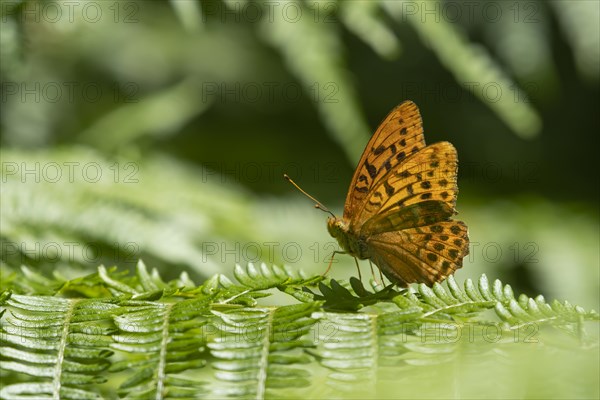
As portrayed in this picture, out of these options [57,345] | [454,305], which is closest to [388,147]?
[454,305]

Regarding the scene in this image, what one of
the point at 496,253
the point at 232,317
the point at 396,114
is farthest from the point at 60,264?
the point at 496,253

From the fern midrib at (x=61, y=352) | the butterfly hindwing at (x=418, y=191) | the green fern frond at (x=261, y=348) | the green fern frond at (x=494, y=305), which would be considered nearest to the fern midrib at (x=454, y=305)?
the green fern frond at (x=494, y=305)

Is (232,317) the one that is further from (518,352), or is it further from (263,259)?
(263,259)

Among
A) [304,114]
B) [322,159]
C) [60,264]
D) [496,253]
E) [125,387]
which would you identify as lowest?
[125,387]

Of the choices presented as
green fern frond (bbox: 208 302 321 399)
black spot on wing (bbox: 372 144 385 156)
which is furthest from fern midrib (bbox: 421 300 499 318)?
black spot on wing (bbox: 372 144 385 156)

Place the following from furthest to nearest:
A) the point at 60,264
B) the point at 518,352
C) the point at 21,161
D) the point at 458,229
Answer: the point at 21,161, the point at 60,264, the point at 458,229, the point at 518,352

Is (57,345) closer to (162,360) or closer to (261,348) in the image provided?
(162,360)

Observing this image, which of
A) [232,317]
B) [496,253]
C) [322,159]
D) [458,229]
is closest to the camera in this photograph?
[232,317]
